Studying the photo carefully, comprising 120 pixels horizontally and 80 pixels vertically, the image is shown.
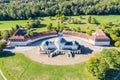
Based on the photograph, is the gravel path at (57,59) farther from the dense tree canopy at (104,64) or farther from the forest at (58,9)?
the forest at (58,9)

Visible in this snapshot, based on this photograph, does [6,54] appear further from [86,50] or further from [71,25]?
[71,25]

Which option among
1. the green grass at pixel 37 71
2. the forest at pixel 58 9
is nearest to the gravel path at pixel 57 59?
the green grass at pixel 37 71

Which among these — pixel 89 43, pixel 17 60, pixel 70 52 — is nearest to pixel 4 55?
pixel 17 60

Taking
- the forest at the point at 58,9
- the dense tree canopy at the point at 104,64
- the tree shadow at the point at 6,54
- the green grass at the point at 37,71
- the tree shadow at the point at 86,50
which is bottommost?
the green grass at the point at 37,71

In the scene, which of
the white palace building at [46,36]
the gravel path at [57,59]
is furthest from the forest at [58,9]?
the gravel path at [57,59]

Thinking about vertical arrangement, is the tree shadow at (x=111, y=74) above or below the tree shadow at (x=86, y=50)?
below

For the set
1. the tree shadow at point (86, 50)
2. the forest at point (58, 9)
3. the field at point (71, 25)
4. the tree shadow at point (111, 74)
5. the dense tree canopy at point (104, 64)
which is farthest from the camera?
the forest at point (58, 9)

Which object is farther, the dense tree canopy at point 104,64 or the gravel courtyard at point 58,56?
the gravel courtyard at point 58,56

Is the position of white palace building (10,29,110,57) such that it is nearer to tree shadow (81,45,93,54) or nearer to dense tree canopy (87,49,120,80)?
tree shadow (81,45,93,54)

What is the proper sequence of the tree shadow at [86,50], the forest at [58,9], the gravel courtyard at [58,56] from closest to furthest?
1. the gravel courtyard at [58,56]
2. the tree shadow at [86,50]
3. the forest at [58,9]
